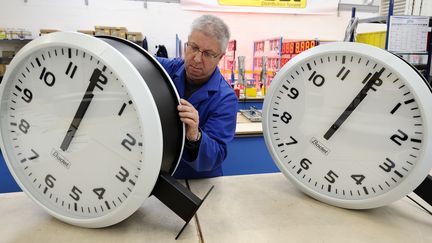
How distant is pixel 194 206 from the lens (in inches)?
27.2

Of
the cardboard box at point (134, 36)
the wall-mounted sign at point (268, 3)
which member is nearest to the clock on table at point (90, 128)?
the cardboard box at point (134, 36)

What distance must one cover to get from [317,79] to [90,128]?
0.61 meters

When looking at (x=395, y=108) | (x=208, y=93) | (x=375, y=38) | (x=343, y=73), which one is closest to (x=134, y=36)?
(x=375, y=38)

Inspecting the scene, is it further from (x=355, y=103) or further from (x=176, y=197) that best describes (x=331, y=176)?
(x=176, y=197)

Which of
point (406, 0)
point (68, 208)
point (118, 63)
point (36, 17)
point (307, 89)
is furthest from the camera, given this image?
point (36, 17)

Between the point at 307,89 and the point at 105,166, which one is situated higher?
the point at 307,89

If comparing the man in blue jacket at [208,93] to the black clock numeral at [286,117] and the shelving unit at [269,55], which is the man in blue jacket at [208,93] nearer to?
the black clock numeral at [286,117]

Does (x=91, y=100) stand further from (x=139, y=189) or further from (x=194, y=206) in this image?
(x=194, y=206)

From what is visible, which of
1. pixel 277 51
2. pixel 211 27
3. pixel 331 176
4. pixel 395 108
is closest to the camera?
pixel 395 108

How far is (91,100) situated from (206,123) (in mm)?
555

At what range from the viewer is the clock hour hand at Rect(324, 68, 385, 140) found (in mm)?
754

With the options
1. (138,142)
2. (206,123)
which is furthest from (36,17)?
(138,142)

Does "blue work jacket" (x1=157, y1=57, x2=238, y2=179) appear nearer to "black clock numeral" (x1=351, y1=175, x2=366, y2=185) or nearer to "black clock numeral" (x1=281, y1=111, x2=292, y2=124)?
"black clock numeral" (x1=281, y1=111, x2=292, y2=124)

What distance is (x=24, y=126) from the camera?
72 centimetres
